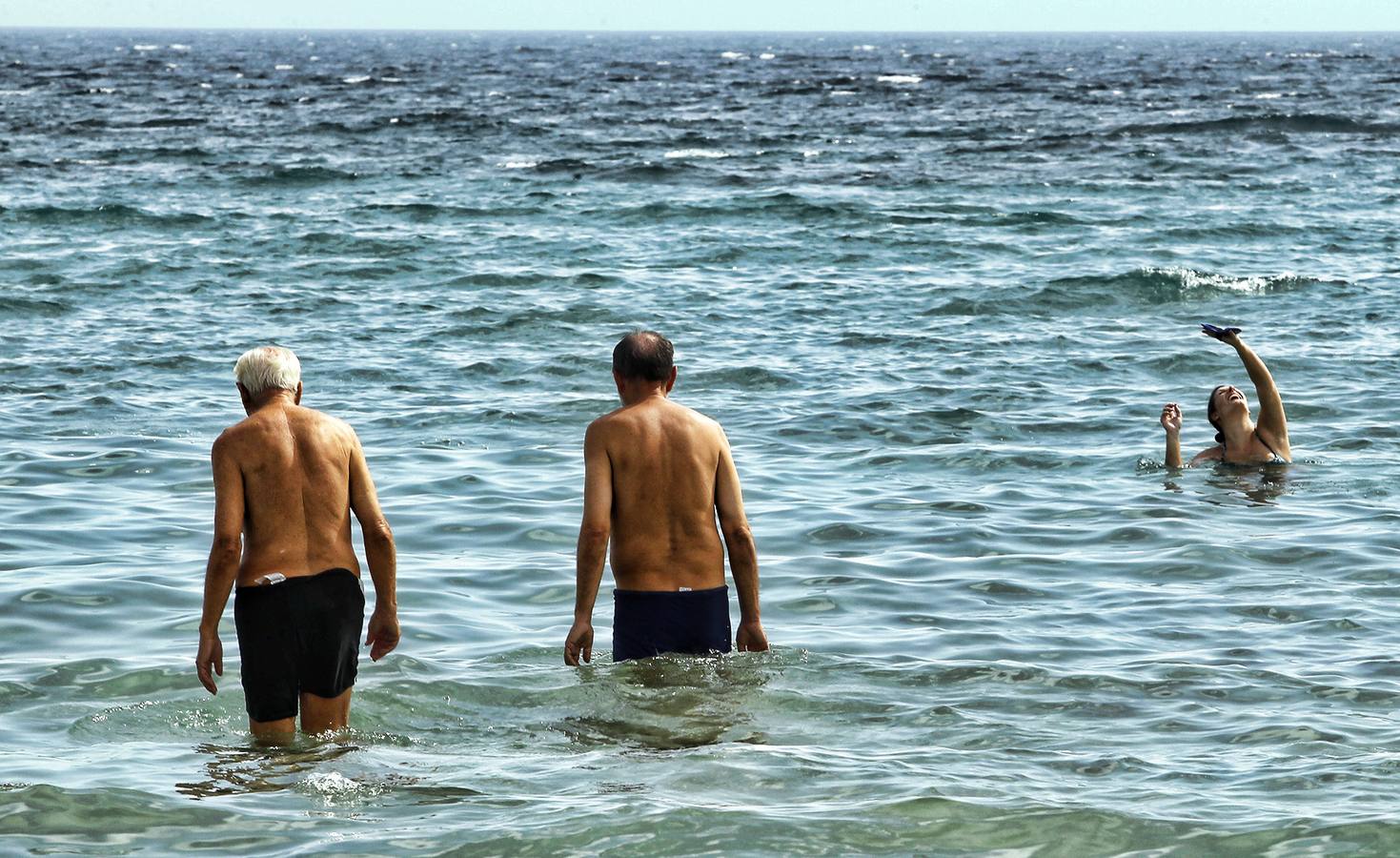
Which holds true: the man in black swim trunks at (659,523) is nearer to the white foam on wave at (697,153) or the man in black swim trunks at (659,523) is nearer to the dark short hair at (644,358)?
the dark short hair at (644,358)

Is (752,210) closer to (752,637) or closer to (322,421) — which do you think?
(752,637)

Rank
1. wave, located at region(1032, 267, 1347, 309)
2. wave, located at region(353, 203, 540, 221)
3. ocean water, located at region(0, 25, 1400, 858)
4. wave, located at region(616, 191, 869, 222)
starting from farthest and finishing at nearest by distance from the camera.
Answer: wave, located at region(616, 191, 869, 222) → wave, located at region(353, 203, 540, 221) → wave, located at region(1032, 267, 1347, 309) → ocean water, located at region(0, 25, 1400, 858)

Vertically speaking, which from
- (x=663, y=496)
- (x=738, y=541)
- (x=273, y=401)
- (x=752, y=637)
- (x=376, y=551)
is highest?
(x=273, y=401)

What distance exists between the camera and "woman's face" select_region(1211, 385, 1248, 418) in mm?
13461

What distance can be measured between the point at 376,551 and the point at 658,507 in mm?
1373

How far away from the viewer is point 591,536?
7.77 metres

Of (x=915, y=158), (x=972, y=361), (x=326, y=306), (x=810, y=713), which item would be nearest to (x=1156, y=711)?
(x=810, y=713)

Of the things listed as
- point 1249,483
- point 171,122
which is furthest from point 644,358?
point 171,122

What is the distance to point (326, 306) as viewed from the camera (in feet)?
70.3

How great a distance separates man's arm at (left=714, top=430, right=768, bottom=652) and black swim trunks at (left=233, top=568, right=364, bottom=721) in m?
1.74

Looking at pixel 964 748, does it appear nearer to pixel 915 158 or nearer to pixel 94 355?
pixel 94 355

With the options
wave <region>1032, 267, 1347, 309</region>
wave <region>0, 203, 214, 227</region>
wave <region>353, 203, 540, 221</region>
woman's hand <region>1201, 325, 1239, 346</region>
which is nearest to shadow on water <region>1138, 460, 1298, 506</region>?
woman's hand <region>1201, 325, 1239, 346</region>

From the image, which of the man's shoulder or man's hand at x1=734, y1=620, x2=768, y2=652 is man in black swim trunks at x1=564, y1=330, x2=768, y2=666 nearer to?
man's hand at x1=734, y1=620, x2=768, y2=652

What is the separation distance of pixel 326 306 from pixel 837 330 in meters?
6.59
